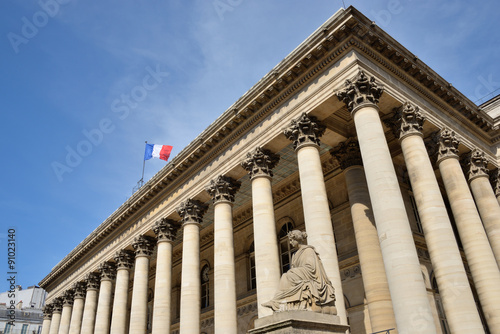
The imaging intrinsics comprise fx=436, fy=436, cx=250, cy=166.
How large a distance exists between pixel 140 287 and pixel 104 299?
506 centimetres

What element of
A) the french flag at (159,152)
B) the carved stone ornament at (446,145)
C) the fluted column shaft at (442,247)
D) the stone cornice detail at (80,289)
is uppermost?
the french flag at (159,152)

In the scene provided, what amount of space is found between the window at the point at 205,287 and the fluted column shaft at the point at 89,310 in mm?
7340

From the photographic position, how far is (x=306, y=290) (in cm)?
791

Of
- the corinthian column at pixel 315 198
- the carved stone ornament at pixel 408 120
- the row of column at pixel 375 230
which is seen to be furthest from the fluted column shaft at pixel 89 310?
the carved stone ornament at pixel 408 120

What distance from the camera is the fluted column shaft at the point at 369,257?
15289mm

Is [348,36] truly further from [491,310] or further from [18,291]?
[18,291]

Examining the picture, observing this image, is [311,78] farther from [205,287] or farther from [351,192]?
[205,287]

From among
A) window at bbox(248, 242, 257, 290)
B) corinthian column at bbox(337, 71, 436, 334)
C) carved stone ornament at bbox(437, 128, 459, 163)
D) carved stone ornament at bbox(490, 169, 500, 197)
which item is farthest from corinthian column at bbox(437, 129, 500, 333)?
window at bbox(248, 242, 257, 290)

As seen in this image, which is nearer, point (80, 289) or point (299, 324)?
point (299, 324)

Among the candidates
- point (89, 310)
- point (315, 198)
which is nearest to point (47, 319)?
point (89, 310)

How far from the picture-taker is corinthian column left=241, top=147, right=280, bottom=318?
15086mm

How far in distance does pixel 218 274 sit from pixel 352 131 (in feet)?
26.9

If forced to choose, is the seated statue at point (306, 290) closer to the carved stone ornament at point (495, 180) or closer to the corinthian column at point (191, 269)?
the corinthian column at point (191, 269)

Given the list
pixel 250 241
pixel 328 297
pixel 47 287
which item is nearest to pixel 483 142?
pixel 250 241
